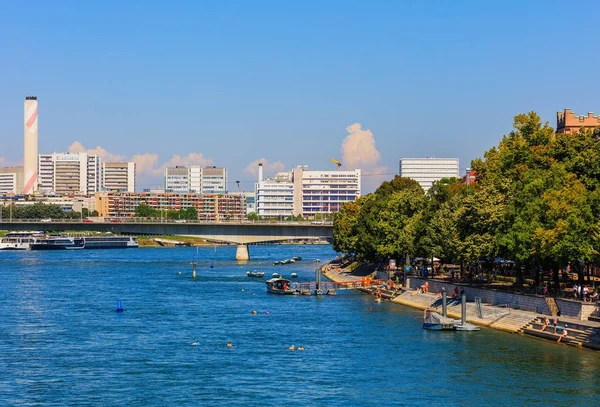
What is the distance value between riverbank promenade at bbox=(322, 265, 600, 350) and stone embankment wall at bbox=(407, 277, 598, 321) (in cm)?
21

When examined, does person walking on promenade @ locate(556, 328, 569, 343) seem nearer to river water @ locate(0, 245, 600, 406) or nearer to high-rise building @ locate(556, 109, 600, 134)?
river water @ locate(0, 245, 600, 406)

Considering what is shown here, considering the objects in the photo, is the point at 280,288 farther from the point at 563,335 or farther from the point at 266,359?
the point at 563,335

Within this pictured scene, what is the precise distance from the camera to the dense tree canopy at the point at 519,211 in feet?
284

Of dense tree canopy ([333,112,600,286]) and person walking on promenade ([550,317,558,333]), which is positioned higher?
dense tree canopy ([333,112,600,286])

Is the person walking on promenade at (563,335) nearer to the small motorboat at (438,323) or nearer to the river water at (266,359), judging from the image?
the river water at (266,359)

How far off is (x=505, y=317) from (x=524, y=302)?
2.28m

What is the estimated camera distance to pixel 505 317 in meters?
90.8

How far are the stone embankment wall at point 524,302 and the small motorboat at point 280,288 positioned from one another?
2702 centimetres

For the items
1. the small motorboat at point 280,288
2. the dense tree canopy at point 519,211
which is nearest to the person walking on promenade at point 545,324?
the dense tree canopy at point 519,211

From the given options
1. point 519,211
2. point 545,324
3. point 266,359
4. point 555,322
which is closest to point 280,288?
point 519,211

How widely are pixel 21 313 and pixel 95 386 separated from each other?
1786 inches

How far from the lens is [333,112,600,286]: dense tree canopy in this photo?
86562mm

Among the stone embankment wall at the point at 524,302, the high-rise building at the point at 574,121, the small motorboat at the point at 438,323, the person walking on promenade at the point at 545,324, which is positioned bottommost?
the small motorboat at the point at 438,323

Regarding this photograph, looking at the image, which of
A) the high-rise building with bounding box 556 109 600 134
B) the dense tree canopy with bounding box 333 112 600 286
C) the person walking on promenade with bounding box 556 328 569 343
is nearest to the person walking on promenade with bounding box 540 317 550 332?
the person walking on promenade with bounding box 556 328 569 343
